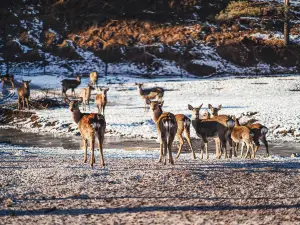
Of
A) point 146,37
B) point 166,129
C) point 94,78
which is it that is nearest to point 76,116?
point 166,129

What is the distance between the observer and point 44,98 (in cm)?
3400

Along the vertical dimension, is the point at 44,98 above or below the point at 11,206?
above

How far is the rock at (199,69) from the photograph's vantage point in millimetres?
54625

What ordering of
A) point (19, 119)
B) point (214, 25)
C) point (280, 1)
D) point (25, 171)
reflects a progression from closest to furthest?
point (25, 171)
point (19, 119)
point (214, 25)
point (280, 1)

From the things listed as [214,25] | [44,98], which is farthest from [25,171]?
[214,25]

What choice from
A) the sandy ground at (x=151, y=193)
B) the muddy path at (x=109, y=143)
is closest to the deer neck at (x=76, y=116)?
Answer: the sandy ground at (x=151, y=193)

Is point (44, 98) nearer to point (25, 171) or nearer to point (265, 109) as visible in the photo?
point (265, 109)

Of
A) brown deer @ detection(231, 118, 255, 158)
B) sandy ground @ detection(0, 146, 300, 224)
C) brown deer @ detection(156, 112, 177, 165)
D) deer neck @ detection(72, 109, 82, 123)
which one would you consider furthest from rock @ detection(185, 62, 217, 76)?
sandy ground @ detection(0, 146, 300, 224)

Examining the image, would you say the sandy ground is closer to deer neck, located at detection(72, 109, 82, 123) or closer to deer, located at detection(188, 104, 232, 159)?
deer neck, located at detection(72, 109, 82, 123)

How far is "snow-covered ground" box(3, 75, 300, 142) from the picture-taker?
23469 millimetres

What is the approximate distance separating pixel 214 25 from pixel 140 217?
205 feet

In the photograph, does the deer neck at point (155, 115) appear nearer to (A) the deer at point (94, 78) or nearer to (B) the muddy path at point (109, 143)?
(B) the muddy path at point (109, 143)

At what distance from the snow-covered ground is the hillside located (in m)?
13.4

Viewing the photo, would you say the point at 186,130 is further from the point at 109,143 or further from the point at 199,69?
the point at 199,69
